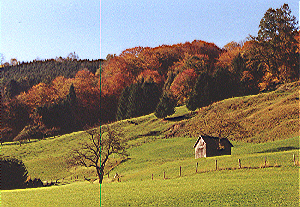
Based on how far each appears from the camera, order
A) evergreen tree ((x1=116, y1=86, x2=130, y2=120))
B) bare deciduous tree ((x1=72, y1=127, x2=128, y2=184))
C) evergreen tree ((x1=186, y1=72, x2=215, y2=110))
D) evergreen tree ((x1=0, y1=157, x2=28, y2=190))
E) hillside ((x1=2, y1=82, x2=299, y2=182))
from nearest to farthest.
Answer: bare deciduous tree ((x1=72, y1=127, x2=128, y2=184))
evergreen tree ((x1=0, y1=157, x2=28, y2=190))
hillside ((x1=2, y1=82, x2=299, y2=182))
evergreen tree ((x1=186, y1=72, x2=215, y2=110))
evergreen tree ((x1=116, y1=86, x2=130, y2=120))

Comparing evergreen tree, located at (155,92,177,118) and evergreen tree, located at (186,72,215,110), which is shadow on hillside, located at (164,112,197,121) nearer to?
evergreen tree, located at (155,92,177,118)

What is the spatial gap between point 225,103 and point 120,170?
139ft

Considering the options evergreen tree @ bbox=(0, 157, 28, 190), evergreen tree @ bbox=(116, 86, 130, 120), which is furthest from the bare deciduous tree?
evergreen tree @ bbox=(116, 86, 130, 120)

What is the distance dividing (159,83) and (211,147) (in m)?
71.6

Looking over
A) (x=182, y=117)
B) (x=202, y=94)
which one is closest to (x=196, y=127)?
(x=182, y=117)

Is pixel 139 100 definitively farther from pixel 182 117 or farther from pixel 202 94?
pixel 202 94

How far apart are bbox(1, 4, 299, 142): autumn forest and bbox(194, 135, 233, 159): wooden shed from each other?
38019 millimetres

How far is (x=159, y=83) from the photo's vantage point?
13175cm

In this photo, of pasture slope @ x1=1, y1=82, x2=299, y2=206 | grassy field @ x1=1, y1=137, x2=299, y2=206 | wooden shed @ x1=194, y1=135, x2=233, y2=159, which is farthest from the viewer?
wooden shed @ x1=194, y1=135, x2=233, y2=159

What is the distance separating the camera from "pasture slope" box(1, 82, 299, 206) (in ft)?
92.0

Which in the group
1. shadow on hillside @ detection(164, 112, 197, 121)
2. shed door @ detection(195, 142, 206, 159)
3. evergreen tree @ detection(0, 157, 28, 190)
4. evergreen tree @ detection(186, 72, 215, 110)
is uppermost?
evergreen tree @ detection(186, 72, 215, 110)

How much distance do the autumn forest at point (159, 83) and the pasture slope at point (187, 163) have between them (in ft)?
26.2

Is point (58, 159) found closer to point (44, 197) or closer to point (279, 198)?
point (44, 197)

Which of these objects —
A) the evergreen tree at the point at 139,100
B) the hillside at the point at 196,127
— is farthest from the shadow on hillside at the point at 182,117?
the evergreen tree at the point at 139,100
